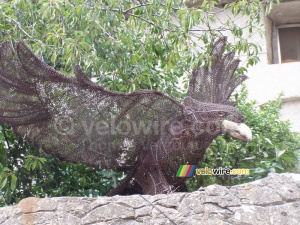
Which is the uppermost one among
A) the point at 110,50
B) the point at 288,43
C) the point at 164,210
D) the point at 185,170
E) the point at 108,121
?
the point at 288,43

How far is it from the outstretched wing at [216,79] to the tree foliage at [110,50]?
0.15 metres

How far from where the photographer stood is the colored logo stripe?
5543 mm

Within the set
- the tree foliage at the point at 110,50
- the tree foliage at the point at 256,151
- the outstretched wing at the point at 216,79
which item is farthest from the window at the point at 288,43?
the outstretched wing at the point at 216,79

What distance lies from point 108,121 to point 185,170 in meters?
0.80

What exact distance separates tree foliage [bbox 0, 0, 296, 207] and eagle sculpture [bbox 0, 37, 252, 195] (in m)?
0.75

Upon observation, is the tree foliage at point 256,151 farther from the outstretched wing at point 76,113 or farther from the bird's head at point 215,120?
the outstretched wing at point 76,113

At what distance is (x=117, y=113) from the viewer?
17.4 ft

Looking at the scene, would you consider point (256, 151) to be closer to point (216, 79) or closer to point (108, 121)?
point (216, 79)

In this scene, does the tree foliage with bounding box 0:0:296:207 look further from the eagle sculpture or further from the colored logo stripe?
the colored logo stripe

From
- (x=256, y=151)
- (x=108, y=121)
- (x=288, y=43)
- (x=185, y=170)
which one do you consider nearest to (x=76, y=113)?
(x=108, y=121)

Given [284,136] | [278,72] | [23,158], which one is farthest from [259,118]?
[23,158]

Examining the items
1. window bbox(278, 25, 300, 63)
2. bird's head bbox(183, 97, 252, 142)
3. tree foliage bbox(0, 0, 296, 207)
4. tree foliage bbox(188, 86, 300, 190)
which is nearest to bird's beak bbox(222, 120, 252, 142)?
bird's head bbox(183, 97, 252, 142)

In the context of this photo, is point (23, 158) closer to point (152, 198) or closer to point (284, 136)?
point (152, 198)

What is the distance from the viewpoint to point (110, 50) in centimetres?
656
